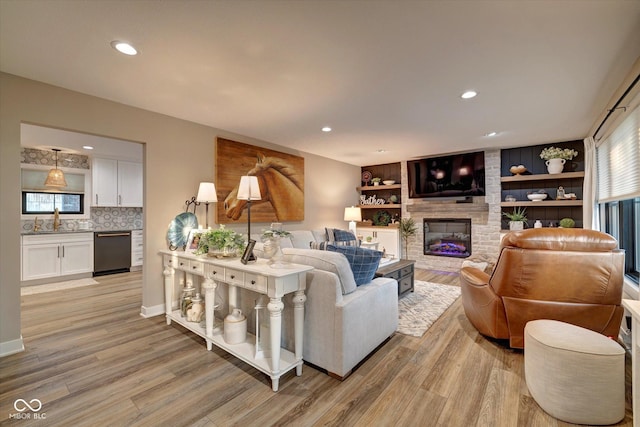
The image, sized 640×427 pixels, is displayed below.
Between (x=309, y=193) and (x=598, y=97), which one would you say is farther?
(x=309, y=193)

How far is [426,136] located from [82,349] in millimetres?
4965

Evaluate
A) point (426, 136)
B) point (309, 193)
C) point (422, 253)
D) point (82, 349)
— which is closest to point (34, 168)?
point (82, 349)

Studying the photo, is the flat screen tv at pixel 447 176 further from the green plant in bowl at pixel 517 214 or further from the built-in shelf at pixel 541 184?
the green plant in bowl at pixel 517 214

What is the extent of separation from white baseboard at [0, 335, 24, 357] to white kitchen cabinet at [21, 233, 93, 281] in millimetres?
2897

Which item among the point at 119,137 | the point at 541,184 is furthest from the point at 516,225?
the point at 119,137

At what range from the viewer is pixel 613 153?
3.29 m

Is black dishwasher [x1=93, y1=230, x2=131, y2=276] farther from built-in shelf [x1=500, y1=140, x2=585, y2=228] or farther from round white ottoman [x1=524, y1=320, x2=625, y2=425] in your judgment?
built-in shelf [x1=500, y1=140, x2=585, y2=228]

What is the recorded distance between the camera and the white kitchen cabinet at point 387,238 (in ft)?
20.6

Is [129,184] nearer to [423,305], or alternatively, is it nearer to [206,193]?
[206,193]

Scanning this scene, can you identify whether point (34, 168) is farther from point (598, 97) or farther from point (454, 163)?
point (598, 97)

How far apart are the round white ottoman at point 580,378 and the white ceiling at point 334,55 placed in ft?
6.64

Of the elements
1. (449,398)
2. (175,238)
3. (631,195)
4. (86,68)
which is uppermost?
(86,68)

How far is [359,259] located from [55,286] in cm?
529

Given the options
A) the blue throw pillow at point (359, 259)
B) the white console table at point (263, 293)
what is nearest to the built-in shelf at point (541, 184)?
the blue throw pillow at point (359, 259)
